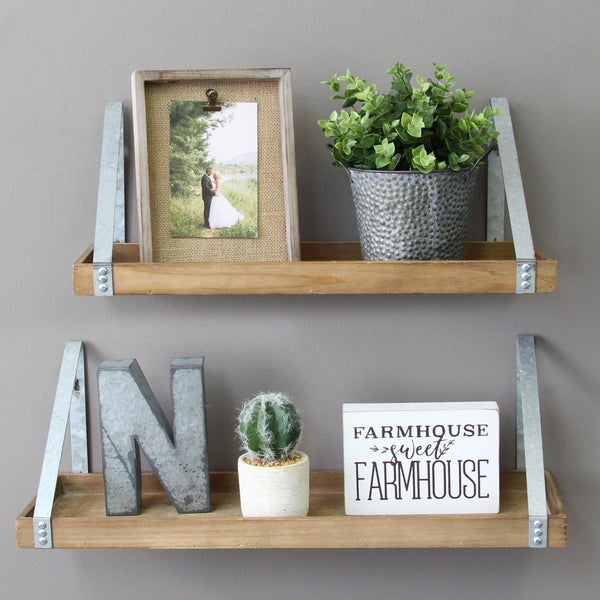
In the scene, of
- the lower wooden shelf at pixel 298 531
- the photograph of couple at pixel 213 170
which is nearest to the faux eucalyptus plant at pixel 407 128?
the photograph of couple at pixel 213 170

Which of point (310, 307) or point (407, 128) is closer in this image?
point (407, 128)

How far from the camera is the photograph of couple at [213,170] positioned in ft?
3.16

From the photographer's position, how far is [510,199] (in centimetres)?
96

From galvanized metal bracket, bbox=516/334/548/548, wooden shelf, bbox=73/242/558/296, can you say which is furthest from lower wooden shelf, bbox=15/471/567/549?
wooden shelf, bbox=73/242/558/296

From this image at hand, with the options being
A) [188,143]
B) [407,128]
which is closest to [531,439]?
[407,128]

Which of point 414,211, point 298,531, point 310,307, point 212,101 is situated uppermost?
point 212,101

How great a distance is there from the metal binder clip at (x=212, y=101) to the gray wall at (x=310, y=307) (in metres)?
0.08

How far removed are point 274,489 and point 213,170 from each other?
38cm

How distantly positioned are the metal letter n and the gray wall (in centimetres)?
11

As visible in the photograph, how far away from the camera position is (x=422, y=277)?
2.93ft

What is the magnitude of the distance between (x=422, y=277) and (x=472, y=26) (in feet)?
1.14

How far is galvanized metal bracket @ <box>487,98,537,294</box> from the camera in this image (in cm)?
90

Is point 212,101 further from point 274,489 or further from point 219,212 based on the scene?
point 274,489

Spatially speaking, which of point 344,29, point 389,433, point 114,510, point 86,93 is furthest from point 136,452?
point 344,29
